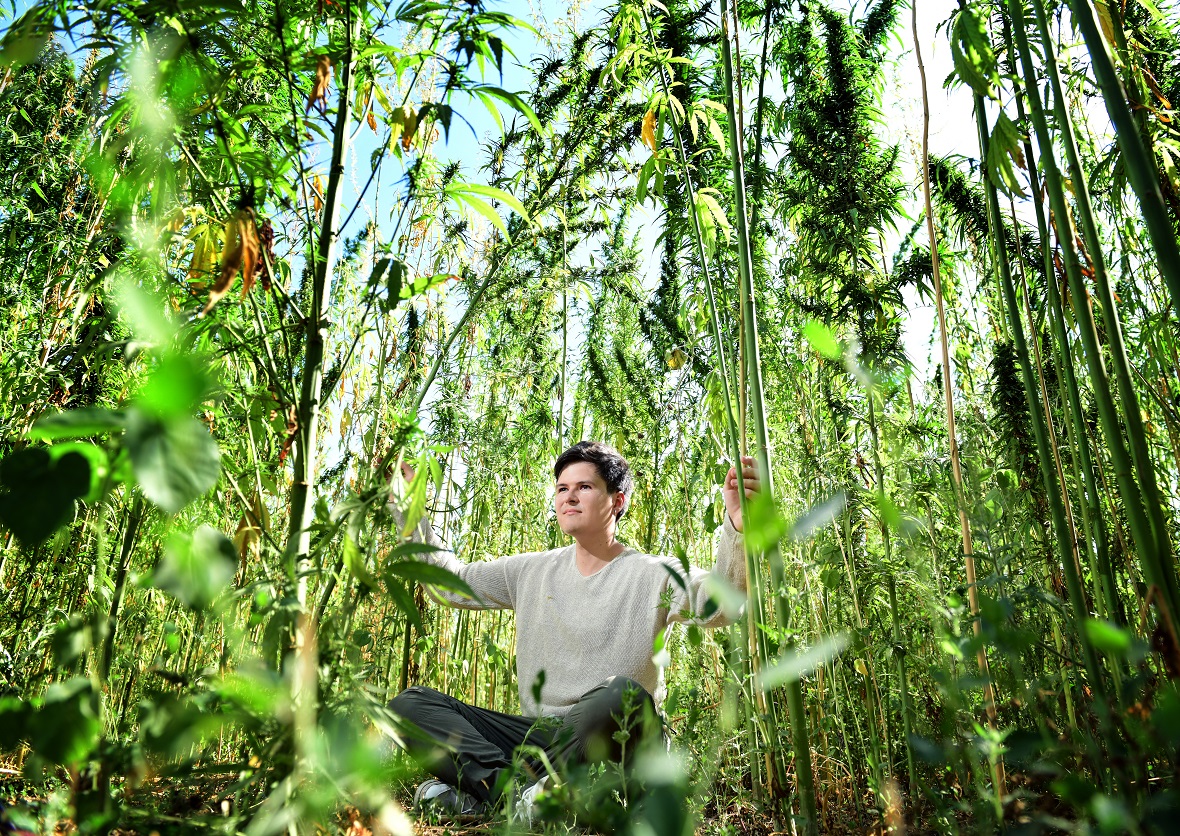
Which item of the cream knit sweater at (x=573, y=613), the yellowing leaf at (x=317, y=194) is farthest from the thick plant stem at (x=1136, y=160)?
the cream knit sweater at (x=573, y=613)

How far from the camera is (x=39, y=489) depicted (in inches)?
16.4

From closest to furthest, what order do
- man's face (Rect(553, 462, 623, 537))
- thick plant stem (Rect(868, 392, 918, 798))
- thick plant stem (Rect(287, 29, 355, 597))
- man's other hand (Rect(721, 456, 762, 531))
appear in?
thick plant stem (Rect(287, 29, 355, 597)) → thick plant stem (Rect(868, 392, 918, 798)) → man's other hand (Rect(721, 456, 762, 531)) → man's face (Rect(553, 462, 623, 537))

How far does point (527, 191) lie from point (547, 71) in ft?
1.12

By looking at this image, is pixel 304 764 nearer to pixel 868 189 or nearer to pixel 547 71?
pixel 868 189

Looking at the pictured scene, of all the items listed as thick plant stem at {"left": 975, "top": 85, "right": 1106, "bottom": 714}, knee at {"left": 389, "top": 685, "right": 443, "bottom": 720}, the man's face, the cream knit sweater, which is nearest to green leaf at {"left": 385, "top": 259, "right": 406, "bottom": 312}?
thick plant stem at {"left": 975, "top": 85, "right": 1106, "bottom": 714}

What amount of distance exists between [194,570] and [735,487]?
3.41 ft

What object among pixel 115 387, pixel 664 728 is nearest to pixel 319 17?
pixel 115 387

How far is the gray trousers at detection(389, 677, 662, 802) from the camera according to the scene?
4.88 feet

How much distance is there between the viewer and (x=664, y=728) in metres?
1.52

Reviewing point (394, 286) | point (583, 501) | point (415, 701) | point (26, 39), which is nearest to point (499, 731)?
point (415, 701)

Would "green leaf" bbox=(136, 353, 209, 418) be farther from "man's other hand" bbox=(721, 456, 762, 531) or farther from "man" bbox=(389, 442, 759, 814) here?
"man" bbox=(389, 442, 759, 814)

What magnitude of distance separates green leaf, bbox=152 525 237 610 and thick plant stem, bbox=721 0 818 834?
23.1 inches

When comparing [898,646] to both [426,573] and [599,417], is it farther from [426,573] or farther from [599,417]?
[599,417]

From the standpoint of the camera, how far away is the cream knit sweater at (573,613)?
6.18 feet
